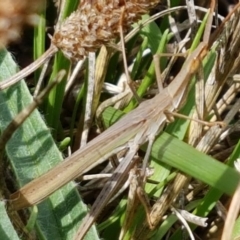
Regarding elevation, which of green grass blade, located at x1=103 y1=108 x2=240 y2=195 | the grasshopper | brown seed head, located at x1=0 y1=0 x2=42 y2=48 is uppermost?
brown seed head, located at x1=0 y1=0 x2=42 y2=48

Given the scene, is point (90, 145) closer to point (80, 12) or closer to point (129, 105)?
point (80, 12)

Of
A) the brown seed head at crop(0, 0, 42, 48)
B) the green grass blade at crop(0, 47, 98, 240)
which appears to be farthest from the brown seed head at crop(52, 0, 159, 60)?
the green grass blade at crop(0, 47, 98, 240)

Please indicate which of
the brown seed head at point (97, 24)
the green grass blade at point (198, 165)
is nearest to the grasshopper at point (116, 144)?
the green grass blade at point (198, 165)

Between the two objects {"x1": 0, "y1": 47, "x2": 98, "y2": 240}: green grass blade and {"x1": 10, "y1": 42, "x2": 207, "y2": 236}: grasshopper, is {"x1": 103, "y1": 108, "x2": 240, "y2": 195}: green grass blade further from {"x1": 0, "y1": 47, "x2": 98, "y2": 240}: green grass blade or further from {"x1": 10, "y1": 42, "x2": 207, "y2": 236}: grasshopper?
{"x1": 0, "y1": 47, "x2": 98, "y2": 240}: green grass blade

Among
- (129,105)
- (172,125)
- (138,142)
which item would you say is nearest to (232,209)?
(138,142)

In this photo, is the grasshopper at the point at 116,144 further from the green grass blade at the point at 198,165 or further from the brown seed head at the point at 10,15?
the brown seed head at the point at 10,15

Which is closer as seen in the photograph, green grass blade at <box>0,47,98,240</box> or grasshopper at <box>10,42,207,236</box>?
grasshopper at <box>10,42,207,236</box>

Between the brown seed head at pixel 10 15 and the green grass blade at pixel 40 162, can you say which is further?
the green grass blade at pixel 40 162
